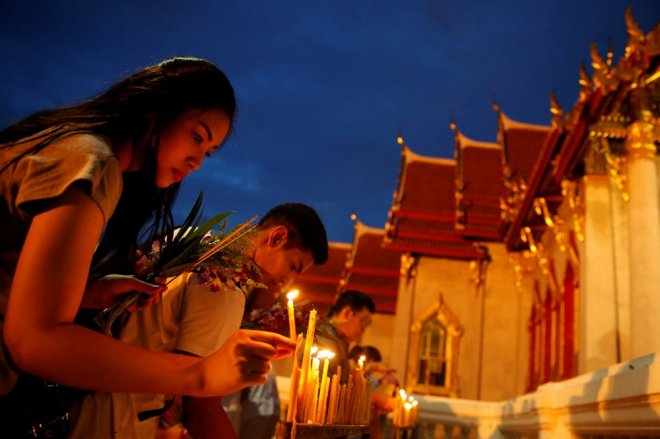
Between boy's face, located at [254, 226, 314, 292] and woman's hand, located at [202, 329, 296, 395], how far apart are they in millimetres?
1261

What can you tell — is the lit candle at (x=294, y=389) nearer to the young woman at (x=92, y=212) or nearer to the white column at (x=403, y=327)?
the young woman at (x=92, y=212)

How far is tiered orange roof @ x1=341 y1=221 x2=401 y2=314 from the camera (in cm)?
1711

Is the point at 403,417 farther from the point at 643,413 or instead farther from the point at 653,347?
the point at 653,347

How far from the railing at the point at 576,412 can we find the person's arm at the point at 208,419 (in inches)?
62.0

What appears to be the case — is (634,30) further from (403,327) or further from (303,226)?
(403,327)

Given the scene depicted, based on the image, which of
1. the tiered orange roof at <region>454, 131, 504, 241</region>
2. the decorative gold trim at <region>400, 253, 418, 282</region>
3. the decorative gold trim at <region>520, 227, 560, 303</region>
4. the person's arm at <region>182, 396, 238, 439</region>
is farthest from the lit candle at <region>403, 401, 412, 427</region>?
the decorative gold trim at <region>400, 253, 418, 282</region>

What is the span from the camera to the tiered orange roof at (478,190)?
42.3 ft

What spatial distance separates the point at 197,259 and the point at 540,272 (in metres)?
10.6

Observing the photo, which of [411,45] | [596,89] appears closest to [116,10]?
[596,89]

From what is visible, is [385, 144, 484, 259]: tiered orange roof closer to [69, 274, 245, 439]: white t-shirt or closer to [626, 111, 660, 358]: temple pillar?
[626, 111, 660, 358]: temple pillar

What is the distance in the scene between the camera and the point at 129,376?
3.14 feet

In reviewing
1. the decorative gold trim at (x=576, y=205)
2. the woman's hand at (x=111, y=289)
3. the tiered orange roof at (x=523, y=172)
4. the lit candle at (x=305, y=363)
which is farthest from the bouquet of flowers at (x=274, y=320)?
the tiered orange roof at (x=523, y=172)

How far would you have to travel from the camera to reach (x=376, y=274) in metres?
17.2

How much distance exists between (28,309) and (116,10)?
1767 inches
